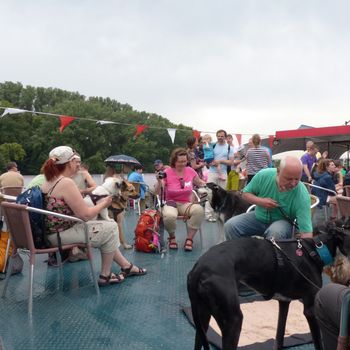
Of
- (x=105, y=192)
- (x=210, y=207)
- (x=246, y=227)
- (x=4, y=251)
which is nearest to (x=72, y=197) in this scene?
(x=105, y=192)

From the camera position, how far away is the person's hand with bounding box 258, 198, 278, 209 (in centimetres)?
281

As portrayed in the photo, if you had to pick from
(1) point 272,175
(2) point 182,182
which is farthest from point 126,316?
Answer: (2) point 182,182

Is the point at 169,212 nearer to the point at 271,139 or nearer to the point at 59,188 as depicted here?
the point at 59,188

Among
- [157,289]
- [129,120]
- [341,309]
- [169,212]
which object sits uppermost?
[129,120]

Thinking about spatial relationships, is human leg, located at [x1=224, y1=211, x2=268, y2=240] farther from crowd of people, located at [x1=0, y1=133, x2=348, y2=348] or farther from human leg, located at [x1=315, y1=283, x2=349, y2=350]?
human leg, located at [x1=315, y1=283, x2=349, y2=350]

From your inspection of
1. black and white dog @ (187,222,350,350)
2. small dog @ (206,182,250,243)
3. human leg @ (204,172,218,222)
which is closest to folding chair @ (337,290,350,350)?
black and white dog @ (187,222,350,350)

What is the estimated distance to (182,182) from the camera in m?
4.96

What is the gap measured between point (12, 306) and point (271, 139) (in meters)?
14.6

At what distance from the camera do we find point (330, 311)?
4.21ft

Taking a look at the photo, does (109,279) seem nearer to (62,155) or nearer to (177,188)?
(62,155)

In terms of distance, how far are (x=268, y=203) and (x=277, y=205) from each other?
0.07m

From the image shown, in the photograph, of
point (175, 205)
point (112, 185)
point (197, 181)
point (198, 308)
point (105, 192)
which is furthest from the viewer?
point (197, 181)

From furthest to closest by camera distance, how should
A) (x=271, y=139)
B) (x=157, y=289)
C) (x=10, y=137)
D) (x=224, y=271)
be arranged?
(x=10, y=137), (x=271, y=139), (x=157, y=289), (x=224, y=271)

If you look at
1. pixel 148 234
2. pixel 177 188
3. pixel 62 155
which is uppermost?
pixel 62 155
